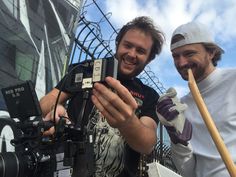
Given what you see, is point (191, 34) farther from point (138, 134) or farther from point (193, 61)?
point (138, 134)

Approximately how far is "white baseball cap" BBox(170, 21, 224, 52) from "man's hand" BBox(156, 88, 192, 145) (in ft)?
1.29

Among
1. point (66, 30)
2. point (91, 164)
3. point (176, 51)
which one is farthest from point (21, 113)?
point (66, 30)

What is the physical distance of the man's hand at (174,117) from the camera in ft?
5.18

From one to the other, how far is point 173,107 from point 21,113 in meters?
0.58

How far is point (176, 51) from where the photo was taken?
195cm

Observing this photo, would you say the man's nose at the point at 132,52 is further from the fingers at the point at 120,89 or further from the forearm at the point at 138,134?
the fingers at the point at 120,89

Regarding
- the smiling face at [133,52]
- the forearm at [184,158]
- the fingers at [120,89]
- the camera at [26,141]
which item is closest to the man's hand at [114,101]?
the fingers at [120,89]

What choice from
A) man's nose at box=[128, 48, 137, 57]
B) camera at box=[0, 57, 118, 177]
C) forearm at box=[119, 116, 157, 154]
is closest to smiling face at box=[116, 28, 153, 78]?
man's nose at box=[128, 48, 137, 57]

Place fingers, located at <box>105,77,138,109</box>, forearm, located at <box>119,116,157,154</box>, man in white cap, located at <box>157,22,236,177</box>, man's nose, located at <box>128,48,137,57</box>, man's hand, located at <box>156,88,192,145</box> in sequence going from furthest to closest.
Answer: man's nose, located at <box>128,48,137,57</box>, man in white cap, located at <box>157,22,236,177</box>, man's hand, located at <box>156,88,192,145</box>, forearm, located at <box>119,116,157,154</box>, fingers, located at <box>105,77,138,109</box>

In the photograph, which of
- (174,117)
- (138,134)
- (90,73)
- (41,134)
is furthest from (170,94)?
(41,134)

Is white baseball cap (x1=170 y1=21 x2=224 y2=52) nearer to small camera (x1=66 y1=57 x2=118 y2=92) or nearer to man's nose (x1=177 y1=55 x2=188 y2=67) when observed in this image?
man's nose (x1=177 y1=55 x2=188 y2=67)

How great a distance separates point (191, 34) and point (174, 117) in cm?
57

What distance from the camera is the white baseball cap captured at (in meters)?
1.96

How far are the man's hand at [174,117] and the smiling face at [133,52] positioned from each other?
28cm
